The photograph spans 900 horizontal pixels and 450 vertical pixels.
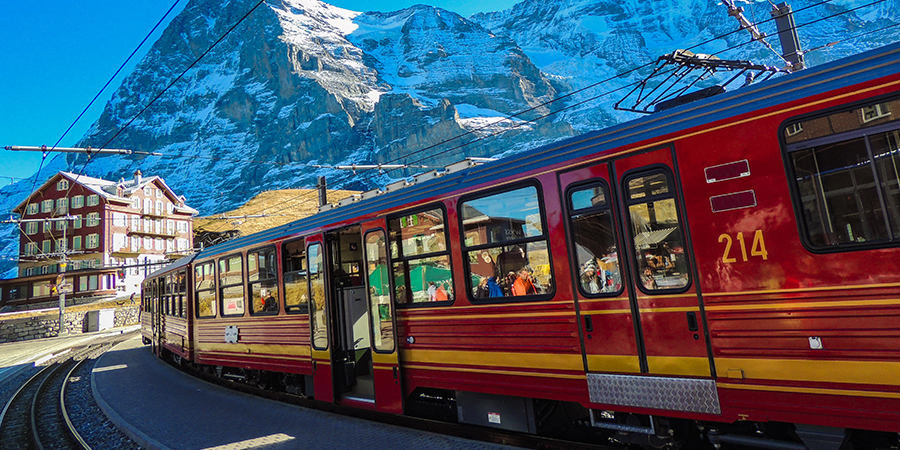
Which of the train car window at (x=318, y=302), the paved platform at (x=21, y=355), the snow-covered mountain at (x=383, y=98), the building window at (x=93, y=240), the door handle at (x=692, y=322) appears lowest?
the paved platform at (x=21, y=355)

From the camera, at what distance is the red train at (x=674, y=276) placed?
11.8 ft

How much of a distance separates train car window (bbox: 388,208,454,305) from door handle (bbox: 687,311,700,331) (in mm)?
2882

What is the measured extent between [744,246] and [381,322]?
4.94m

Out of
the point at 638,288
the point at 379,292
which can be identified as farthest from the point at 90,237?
the point at 638,288

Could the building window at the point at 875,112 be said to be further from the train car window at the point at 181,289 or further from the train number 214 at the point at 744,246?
the train car window at the point at 181,289

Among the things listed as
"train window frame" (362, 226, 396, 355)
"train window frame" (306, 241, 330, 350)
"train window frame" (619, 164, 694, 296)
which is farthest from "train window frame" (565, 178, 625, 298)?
"train window frame" (306, 241, 330, 350)

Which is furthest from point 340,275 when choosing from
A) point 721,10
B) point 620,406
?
point 721,10

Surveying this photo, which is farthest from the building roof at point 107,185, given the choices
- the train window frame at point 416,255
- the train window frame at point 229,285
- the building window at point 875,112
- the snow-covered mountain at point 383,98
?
the snow-covered mountain at point 383,98

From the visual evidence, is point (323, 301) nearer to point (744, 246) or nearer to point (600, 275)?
point (600, 275)

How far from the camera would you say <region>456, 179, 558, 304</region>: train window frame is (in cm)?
530

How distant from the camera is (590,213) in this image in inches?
198

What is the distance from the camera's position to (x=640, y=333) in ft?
15.0

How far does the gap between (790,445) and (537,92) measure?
174077 millimetres

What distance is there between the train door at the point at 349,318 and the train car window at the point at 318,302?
196 mm
